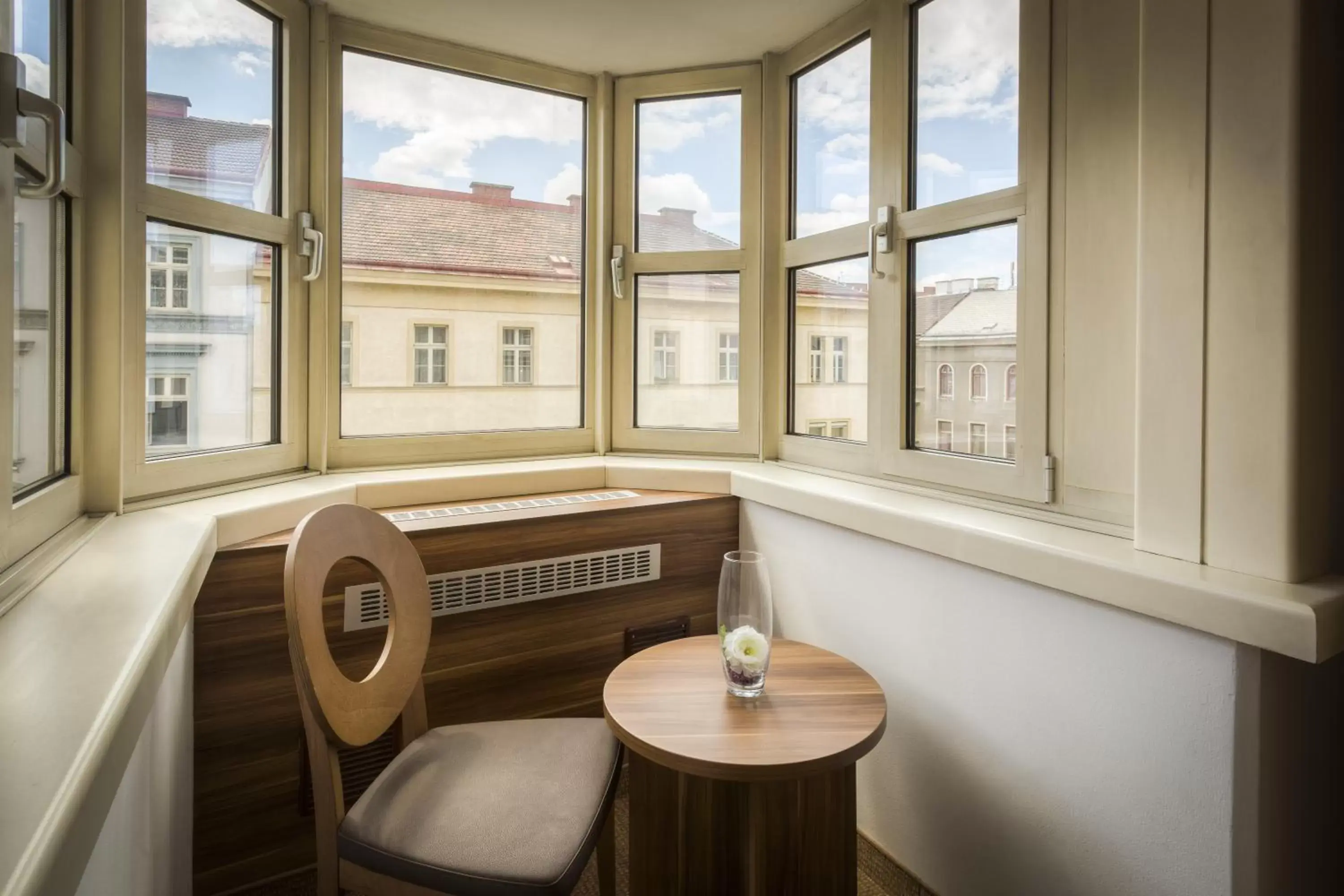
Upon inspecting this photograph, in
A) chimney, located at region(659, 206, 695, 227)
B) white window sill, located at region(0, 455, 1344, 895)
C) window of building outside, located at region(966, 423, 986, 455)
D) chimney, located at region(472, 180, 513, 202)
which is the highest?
chimney, located at region(472, 180, 513, 202)

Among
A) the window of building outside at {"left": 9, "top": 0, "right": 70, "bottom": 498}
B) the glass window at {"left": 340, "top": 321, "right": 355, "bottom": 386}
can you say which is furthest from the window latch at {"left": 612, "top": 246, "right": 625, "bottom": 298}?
the window of building outside at {"left": 9, "top": 0, "right": 70, "bottom": 498}

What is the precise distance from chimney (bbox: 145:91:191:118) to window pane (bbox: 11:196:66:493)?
1.19ft

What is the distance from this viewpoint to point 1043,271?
1.52 metres

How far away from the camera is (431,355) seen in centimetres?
230

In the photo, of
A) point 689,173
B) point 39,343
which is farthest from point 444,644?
point 689,173

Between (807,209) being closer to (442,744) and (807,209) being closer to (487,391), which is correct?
(487,391)

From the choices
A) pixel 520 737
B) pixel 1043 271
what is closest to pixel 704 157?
pixel 1043 271

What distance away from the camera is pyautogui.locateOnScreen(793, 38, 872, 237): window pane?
2.08m

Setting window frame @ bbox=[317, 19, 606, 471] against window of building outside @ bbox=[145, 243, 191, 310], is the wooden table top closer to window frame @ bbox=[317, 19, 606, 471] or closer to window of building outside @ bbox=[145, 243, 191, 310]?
window frame @ bbox=[317, 19, 606, 471]

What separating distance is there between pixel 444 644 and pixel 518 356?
1.00 metres

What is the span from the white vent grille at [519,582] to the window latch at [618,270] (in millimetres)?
899

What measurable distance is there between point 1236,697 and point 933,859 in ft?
2.69

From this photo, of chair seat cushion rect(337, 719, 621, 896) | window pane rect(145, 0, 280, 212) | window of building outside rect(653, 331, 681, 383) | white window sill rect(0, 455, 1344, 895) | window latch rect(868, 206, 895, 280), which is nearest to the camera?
white window sill rect(0, 455, 1344, 895)

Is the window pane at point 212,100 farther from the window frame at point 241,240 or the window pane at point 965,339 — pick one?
the window pane at point 965,339
